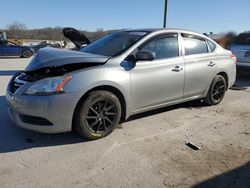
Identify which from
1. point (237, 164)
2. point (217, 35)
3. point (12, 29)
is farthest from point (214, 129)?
point (12, 29)

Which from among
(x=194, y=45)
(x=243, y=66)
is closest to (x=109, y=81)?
(x=194, y=45)

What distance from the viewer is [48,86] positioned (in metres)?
3.69

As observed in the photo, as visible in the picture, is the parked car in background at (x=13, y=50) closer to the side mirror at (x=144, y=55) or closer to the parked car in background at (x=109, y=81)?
the parked car in background at (x=109, y=81)

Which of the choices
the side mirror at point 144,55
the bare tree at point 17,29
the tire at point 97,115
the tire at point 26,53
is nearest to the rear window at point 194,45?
the side mirror at point 144,55

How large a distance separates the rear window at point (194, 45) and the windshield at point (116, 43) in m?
0.94

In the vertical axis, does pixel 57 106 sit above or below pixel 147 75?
below

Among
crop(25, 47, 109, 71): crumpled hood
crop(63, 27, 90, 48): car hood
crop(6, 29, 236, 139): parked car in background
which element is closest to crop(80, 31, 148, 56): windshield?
crop(6, 29, 236, 139): parked car in background

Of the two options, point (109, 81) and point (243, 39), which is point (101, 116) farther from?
point (243, 39)

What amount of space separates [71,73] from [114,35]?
180cm

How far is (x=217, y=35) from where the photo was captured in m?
9.66

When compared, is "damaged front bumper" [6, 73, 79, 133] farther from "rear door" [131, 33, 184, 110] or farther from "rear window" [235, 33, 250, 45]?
"rear window" [235, 33, 250, 45]

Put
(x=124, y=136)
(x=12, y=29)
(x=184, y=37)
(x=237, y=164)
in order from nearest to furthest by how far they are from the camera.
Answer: (x=237, y=164) < (x=124, y=136) < (x=184, y=37) < (x=12, y=29)

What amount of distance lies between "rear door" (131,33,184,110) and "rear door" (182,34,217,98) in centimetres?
19

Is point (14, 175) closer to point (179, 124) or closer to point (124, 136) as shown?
point (124, 136)
